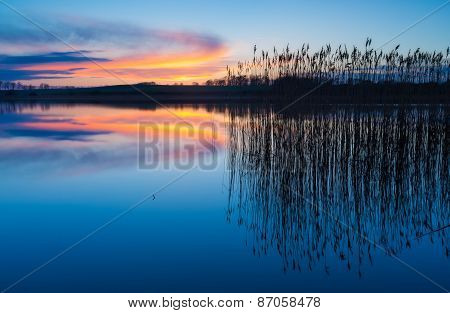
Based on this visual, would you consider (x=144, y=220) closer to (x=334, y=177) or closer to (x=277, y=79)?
(x=334, y=177)

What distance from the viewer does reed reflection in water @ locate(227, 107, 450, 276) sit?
385 cm

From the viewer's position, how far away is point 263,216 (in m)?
4.52

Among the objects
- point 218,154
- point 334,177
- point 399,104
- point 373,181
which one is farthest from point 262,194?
point 218,154

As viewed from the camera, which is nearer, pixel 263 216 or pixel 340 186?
pixel 263 216

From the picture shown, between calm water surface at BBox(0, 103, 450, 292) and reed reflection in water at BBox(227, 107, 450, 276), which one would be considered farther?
reed reflection in water at BBox(227, 107, 450, 276)

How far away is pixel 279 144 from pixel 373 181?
4.26ft

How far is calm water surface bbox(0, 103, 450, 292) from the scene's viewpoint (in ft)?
10.9

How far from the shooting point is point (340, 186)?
5086 mm

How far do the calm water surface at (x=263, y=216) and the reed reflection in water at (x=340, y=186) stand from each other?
0.02 metres

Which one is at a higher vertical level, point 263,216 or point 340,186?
point 340,186

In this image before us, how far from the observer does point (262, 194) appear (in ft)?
16.7

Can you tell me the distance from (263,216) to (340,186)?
111 centimetres

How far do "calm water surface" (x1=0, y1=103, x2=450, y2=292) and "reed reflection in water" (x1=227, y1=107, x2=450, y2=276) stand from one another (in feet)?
0.06

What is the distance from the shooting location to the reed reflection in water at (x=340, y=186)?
3852mm
